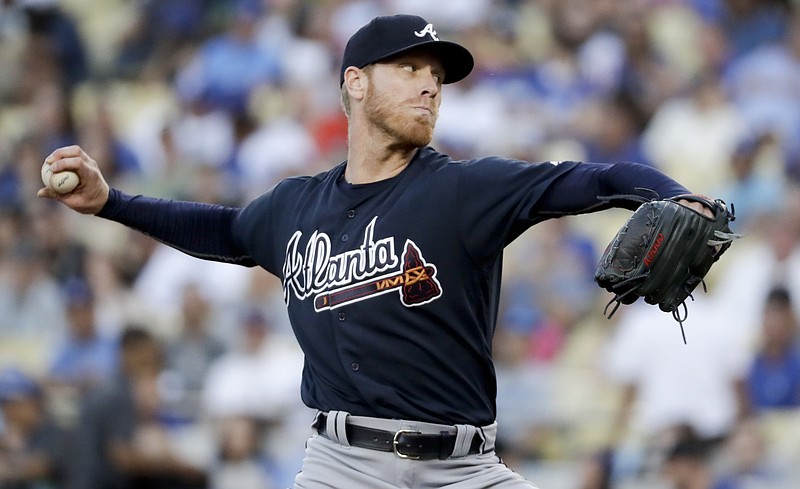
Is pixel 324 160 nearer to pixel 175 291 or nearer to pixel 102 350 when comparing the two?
pixel 175 291

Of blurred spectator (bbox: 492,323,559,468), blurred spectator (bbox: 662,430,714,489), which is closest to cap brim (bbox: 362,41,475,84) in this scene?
blurred spectator (bbox: 662,430,714,489)

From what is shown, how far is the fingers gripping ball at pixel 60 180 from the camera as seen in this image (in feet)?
11.5

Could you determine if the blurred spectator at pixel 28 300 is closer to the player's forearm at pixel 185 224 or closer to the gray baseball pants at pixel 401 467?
the player's forearm at pixel 185 224

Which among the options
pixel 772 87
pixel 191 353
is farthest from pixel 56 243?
pixel 772 87

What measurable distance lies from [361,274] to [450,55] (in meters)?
0.70

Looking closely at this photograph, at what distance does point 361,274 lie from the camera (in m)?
3.25

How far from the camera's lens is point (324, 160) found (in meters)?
8.20

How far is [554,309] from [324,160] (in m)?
2.17

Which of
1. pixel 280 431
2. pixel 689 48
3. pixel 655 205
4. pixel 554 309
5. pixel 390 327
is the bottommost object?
pixel 280 431

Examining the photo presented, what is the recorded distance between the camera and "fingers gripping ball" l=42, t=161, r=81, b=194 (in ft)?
11.5

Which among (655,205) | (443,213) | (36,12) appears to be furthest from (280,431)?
(36,12)

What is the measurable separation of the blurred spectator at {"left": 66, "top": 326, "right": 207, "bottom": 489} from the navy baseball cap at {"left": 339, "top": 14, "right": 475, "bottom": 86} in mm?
3857

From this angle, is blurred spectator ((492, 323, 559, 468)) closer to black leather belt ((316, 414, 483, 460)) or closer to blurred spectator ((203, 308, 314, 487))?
blurred spectator ((203, 308, 314, 487))

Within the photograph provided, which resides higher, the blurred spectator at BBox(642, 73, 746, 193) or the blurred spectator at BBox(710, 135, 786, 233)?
the blurred spectator at BBox(642, 73, 746, 193)
